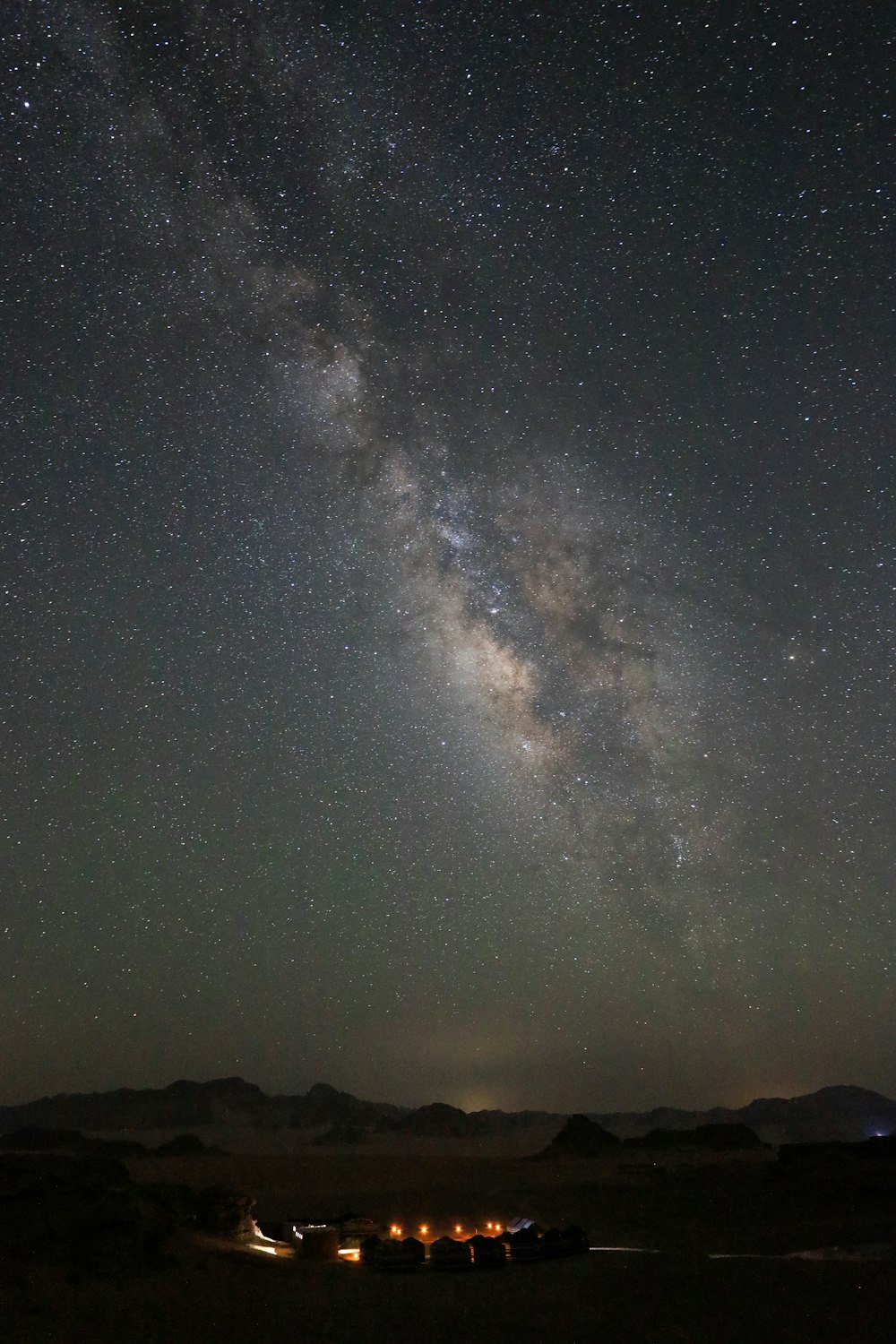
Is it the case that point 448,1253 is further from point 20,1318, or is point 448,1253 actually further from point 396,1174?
point 396,1174

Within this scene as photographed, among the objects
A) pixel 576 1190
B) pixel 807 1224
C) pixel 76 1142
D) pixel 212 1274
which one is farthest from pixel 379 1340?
pixel 76 1142

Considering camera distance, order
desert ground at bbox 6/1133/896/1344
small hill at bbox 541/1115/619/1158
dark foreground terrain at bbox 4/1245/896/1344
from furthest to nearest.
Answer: small hill at bbox 541/1115/619/1158 < desert ground at bbox 6/1133/896/1344 < dark foreground terrain at bbox 4/1245/896/1344

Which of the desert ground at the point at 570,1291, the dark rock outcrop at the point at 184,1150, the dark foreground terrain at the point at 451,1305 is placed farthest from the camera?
the dark rock outcrop at the point at 184,1150

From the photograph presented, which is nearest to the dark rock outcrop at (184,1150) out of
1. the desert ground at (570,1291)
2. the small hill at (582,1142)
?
the small hill at (582,1142)

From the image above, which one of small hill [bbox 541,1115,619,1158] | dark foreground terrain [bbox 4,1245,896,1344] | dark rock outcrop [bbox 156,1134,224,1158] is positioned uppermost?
small hill [bbox 541,1115,619,1158]

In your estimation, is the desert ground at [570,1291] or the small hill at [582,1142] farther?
the small hill at [582,1142]

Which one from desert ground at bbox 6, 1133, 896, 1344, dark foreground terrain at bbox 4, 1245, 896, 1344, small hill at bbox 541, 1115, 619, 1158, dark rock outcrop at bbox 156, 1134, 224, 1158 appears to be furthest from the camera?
dark rock outcrop at bbox 156, 1134, 224, 1158

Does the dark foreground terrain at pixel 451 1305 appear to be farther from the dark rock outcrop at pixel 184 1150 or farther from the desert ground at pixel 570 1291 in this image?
the dark rock outcrop at pixel 184 1150

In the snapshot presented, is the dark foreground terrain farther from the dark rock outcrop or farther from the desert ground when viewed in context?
the dark rock outcrop

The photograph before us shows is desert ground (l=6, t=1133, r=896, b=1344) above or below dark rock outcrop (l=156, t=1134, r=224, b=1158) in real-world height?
below

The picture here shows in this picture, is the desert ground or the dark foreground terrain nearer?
the dark foreground terrain

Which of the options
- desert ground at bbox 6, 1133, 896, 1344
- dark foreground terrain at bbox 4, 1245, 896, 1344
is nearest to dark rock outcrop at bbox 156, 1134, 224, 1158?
desert ground at bbox 6, 1133, 896, 1344

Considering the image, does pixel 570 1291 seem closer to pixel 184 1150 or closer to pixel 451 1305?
pixel 451 1305

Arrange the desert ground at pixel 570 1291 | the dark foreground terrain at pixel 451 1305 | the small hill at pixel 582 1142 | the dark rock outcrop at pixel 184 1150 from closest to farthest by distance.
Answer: the dark foreground terrain at pixel 451 1305, the desert ground at pixel 570 1291, the small hill at pixel 582 1142, the dark rock outcrop at pixel 184 1150
